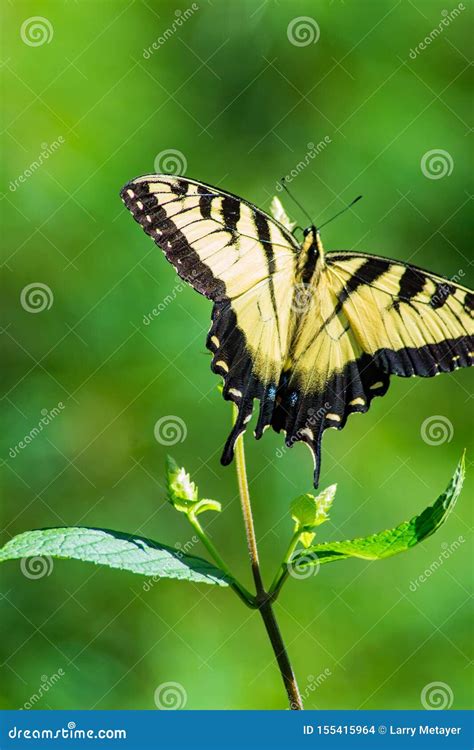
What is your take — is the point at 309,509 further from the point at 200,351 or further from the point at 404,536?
the point at 200,351

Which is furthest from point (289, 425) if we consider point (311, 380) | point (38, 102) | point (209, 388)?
point (38, 102)

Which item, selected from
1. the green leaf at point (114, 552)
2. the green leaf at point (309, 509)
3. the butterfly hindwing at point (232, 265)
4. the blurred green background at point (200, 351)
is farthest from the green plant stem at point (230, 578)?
the blurred green background at point (200, 351)

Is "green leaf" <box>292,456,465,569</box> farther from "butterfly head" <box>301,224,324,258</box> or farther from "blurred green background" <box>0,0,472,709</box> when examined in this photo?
"blurred green background" <box>0,0,472,709</box>

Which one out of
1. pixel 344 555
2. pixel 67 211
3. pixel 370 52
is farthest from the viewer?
pixel 370 52

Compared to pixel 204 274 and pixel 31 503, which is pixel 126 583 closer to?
pixel 31 503

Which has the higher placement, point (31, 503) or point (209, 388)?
point (209, 388)

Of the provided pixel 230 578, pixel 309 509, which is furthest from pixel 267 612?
pixel 309 509

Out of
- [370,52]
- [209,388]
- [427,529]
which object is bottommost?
[209,388]

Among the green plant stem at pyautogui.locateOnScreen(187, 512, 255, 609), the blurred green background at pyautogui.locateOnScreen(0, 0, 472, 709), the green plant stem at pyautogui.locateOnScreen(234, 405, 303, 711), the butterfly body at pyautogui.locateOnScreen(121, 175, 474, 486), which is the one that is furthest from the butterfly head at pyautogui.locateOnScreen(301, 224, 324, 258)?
the blurred green background at pyautogui.locateOnScreen(0, 0, 472, 709)
